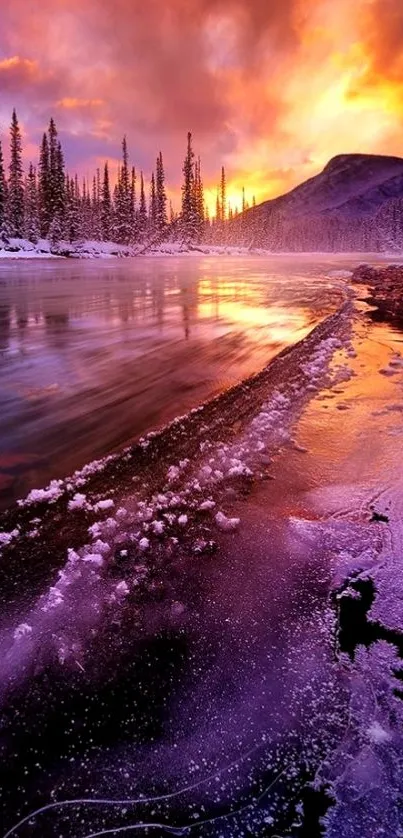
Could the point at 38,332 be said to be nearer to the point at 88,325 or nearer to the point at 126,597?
the point at 88,325

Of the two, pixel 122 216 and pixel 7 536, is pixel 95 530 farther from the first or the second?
pixel 122 216

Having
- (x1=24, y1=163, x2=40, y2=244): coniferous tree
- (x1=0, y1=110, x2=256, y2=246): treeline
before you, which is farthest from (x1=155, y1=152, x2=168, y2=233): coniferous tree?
(x1=24, y1=163, x2=40, y2=244): coniferous tree

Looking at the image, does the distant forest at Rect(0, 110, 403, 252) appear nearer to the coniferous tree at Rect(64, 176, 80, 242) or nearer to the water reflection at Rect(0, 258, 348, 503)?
the coniferous tree at Rect(64, 176, 80, 242)

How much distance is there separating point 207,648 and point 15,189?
2649 inches

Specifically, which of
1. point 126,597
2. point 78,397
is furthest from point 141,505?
point 78,397

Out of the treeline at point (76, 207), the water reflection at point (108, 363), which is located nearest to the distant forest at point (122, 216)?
the treeline at point (76, 207)

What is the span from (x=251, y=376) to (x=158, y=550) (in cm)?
468

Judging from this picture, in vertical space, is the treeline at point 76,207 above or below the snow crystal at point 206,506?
above

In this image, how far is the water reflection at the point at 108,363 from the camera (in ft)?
15.0

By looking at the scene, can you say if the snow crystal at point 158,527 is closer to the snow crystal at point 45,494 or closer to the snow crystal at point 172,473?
the snow crystal at point 172,473

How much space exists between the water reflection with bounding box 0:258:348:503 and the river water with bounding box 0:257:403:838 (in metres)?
0.76

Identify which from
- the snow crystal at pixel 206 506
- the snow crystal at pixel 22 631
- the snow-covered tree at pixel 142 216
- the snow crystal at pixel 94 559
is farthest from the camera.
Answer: the snow-covered tree at pixel 142 216

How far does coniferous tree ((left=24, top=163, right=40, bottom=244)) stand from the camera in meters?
55.8

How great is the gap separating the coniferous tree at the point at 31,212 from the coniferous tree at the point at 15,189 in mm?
1045
